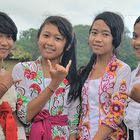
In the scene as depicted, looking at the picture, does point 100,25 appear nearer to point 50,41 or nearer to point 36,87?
point 50,41

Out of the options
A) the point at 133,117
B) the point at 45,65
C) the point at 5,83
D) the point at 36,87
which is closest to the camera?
the point at 5,83

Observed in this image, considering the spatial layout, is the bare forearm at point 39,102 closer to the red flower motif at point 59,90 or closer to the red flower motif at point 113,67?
the red flower motif at point 59,90

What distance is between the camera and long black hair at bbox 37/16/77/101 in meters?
3.46

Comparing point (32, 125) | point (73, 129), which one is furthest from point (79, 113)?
point (32, 125)

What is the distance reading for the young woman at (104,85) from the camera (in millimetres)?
3275

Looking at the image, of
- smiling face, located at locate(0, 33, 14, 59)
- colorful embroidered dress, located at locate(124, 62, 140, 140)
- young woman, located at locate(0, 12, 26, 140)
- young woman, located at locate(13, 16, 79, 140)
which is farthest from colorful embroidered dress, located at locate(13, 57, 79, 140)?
colorful embroidered dress, located at locate(124, 62, 140, 140)

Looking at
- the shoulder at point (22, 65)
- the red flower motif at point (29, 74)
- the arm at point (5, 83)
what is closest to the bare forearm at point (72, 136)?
the red flower motif at point (29, 74)

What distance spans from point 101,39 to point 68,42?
1.00 ft

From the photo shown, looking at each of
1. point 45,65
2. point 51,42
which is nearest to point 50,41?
point 51,42

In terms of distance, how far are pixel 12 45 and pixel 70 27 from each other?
22.7 inches

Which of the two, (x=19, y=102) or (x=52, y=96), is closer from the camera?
(x=19, y=102)

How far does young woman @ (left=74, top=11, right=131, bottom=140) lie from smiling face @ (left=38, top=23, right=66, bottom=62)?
0.92ft

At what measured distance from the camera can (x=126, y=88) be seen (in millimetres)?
3326

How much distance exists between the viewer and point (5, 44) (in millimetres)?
3160
